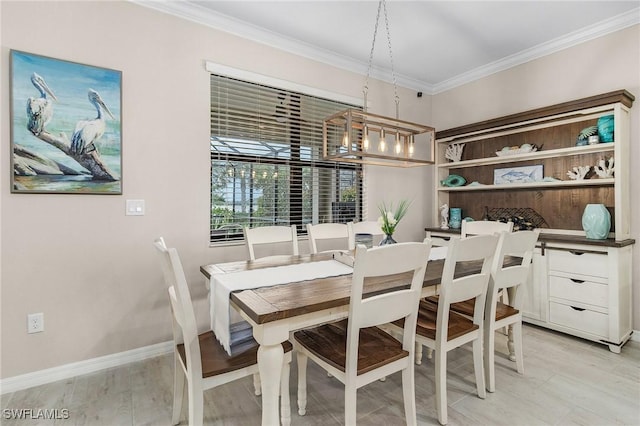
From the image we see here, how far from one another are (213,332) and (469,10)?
3127mm

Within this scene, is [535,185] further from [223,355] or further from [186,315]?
[186,315]

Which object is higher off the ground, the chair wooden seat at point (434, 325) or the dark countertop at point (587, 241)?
the dark countertop at point (587, 241)

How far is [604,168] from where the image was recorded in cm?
278

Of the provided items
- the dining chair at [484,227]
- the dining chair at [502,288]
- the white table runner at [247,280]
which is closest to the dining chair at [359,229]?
the white table runner at [247,280]

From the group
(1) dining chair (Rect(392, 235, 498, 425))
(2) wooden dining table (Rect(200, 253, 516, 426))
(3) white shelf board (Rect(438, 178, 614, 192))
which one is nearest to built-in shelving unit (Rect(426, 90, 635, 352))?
(3) white shelf board (Rect(438, 178, 614, 192))

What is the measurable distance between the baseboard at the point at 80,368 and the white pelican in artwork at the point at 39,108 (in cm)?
159

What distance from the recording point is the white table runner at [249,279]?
1.51 m

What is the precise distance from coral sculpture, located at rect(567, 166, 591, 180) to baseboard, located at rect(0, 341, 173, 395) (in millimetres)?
3916

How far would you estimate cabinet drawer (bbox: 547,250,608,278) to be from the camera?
2.55 meters

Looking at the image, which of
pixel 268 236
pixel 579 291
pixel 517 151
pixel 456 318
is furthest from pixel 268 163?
pixel 579 291

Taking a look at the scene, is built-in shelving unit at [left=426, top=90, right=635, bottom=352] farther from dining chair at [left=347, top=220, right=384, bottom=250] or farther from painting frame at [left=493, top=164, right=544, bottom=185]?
dining chair at [left=347, top=220, right=384, bottom=250]

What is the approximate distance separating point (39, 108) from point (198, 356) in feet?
6.46

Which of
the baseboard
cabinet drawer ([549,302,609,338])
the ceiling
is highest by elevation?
the ceiling

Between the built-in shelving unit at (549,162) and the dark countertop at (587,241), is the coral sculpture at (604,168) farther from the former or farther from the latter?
the dark countertop at (587,241)
